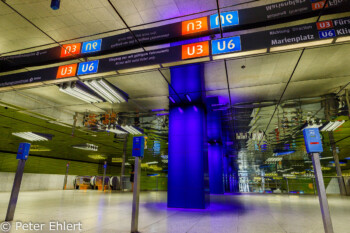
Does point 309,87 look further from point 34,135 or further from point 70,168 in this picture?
point 70,168

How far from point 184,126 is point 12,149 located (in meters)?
20.8

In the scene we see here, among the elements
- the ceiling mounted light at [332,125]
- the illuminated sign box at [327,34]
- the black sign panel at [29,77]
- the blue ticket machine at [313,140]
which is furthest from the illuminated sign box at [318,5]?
the ceiling mounted light at [332,125]

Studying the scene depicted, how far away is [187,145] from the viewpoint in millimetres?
7762

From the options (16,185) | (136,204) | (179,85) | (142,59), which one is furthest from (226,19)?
(16,185)

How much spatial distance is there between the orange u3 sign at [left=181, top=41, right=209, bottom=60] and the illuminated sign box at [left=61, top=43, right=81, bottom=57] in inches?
Result: 110

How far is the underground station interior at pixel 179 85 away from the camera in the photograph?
397 centimetres

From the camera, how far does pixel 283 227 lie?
4285mm

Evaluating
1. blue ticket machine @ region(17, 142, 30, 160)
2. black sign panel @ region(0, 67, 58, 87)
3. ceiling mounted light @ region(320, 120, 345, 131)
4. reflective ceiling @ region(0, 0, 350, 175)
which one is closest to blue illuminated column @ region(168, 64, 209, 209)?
reflective ceiling @ region(0, 0, 350, 175)

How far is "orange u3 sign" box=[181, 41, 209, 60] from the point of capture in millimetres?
4142

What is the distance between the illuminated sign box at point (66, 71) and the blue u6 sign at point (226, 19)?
343 centimetres

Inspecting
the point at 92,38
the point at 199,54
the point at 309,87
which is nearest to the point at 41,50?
the point at 92,38

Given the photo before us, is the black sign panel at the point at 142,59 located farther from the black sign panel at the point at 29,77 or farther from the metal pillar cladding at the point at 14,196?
the metal pillar cladding at the point at 14,196

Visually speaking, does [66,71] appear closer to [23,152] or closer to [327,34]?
[23,152]

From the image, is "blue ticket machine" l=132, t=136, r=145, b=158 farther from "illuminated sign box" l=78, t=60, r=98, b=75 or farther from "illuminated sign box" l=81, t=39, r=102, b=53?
"illuminated sign box" l=81, t=39, r=102, b=53
